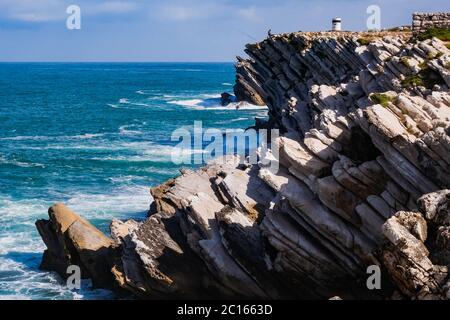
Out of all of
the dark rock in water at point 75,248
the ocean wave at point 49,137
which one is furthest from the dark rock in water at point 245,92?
the dark rock in water at point 75,248

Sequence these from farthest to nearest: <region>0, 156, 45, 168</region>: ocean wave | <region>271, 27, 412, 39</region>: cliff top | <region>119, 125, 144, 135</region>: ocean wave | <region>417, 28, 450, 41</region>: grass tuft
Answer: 1. <region>119, 125, 144, 135</region>: ocean wave
2. <region>0, 156, 45, 168</region>: ocean wave
3. <region>271, 27, 412, 39</region>: cliff top
4. <region>417, 28, 450, 41</region>: grass tuft

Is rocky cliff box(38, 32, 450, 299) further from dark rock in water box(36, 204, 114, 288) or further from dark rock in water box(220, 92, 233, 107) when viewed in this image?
dark rock in water box(220, 92, 233, 107)

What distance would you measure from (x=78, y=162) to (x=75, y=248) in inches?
1229

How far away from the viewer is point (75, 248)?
33.9 m

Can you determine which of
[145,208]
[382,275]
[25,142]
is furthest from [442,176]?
[25,142]

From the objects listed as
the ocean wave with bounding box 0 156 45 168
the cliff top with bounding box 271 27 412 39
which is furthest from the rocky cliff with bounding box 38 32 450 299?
the ocean wave with bounding box 0 156 45 168

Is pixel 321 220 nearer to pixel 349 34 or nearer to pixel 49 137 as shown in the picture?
pixel 349 34

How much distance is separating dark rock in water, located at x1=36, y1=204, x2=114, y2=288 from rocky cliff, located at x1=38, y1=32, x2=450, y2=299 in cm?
9

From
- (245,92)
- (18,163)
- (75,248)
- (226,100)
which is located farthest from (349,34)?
(226,100)

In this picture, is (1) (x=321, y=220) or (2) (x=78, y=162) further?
(2) (x=78, y=162)

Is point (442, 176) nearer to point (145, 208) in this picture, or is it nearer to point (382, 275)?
point (382, 275)

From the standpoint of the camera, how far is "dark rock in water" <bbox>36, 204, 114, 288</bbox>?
33219 mm

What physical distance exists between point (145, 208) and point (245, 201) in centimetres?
1715

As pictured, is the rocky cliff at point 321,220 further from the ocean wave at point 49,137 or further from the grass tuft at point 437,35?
the ocean wave at point 49,137
